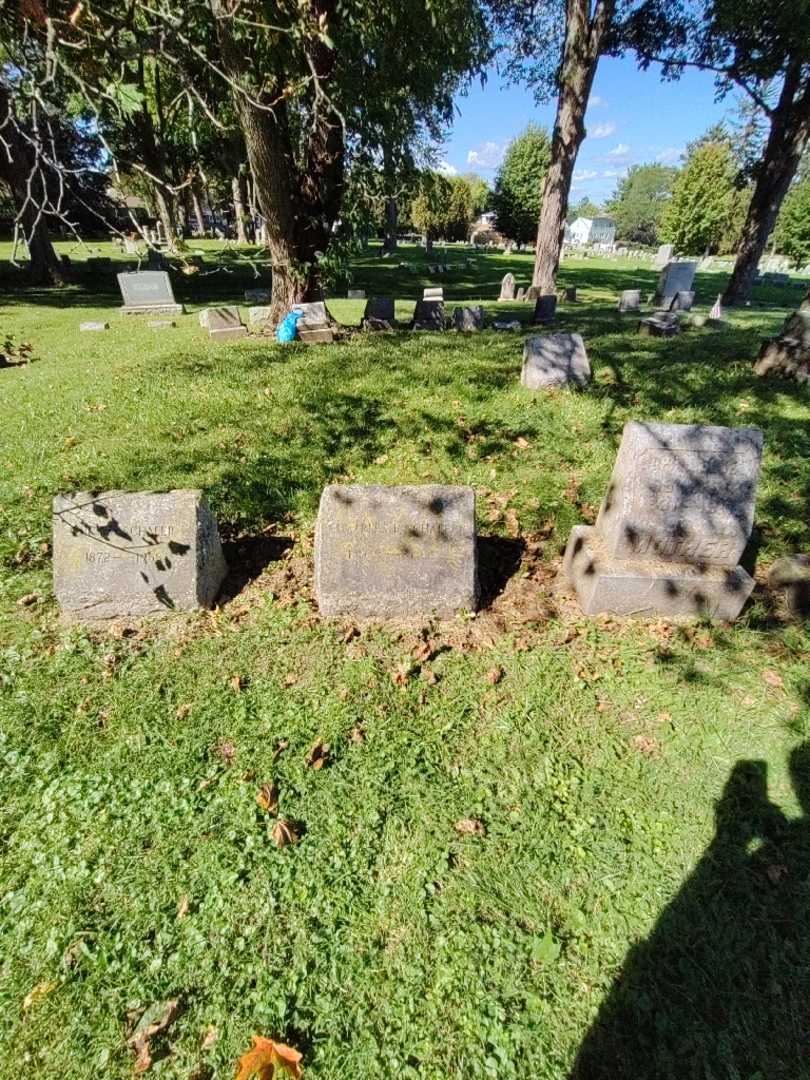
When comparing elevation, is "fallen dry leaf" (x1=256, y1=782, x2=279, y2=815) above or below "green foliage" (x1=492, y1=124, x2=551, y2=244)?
below

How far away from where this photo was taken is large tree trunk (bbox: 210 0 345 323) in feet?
26.8

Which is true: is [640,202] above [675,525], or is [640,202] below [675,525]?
above

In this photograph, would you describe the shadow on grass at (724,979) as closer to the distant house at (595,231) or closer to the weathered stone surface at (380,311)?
the weathered stone surface at (380,311)

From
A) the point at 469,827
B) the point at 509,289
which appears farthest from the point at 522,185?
the point at 469,827

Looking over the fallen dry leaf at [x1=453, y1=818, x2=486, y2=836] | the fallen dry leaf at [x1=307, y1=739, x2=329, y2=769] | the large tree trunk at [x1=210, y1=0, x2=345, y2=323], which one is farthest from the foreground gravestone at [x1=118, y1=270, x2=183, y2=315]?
the fallen dry leaf at [x1=453, y1=818, x2=486, y2=836]

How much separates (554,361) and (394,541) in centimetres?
489

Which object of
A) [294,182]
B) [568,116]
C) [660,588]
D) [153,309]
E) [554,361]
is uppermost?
[568,116]

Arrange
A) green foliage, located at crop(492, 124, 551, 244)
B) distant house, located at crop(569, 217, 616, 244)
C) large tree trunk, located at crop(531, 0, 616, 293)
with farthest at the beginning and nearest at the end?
distant house, located at crop(569, 217, 616, 244) < green foliage, located at crop(492, 124, 551, 244) < large tree trunk, located at crop(531, 0, 616, 293)

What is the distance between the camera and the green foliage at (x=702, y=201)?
182ft

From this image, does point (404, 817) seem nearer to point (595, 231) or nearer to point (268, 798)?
point (268, 798)

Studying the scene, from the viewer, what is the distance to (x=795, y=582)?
4047 mm

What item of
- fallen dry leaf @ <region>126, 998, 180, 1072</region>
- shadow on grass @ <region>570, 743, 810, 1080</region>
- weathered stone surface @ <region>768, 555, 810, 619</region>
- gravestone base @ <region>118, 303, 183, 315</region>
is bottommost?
fallen dry leaf @ <region>126, 998, 180, 1072</region>

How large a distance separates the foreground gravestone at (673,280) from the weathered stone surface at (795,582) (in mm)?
17236

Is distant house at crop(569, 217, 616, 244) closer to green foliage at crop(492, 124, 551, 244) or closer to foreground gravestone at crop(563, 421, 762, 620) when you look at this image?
green foliage at crop(492, 124, 551, 244)
